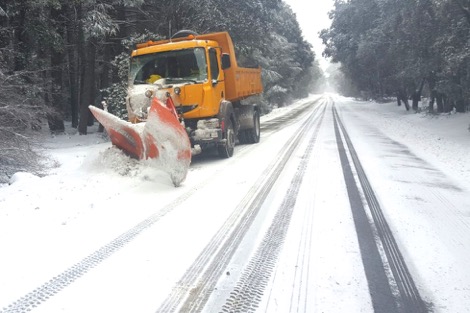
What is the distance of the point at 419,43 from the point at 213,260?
61.4 ft

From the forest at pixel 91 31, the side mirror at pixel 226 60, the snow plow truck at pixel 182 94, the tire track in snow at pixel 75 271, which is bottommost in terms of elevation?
the tire track in snow at pixel 75 271

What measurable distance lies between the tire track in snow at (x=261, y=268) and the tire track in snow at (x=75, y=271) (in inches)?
55.7

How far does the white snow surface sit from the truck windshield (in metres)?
1.98

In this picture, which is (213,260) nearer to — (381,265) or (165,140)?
(381,265)

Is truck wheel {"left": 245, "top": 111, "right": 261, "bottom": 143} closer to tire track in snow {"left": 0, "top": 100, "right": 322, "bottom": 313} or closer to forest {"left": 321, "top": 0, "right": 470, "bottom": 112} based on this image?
tire track in snow {"left": 0, "top": 100, "right": 322, "bottom": 313}

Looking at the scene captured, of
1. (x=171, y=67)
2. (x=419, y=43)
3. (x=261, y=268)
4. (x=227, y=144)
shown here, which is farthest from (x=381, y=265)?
(x=419, y=43)

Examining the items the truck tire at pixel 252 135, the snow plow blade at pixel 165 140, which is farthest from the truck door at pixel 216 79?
the truck tire at pixel 252 135

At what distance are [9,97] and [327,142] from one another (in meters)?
8.67

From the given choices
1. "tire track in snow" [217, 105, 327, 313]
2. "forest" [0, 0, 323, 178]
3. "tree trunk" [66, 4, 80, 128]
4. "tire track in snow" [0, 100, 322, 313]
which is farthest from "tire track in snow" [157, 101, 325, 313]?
"tree trunk" [66, 4, 80, 128]

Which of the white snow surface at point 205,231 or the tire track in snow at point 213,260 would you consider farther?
the white snow surface at point 205,231

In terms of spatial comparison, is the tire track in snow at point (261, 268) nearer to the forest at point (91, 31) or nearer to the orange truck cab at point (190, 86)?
the orange truck cab at point (190, 86)

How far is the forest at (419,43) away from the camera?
1434 centimetres

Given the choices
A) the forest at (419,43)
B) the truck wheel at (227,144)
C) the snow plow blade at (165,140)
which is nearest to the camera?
the snow plow blade at (165,140)

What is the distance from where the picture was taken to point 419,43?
18.3 m
